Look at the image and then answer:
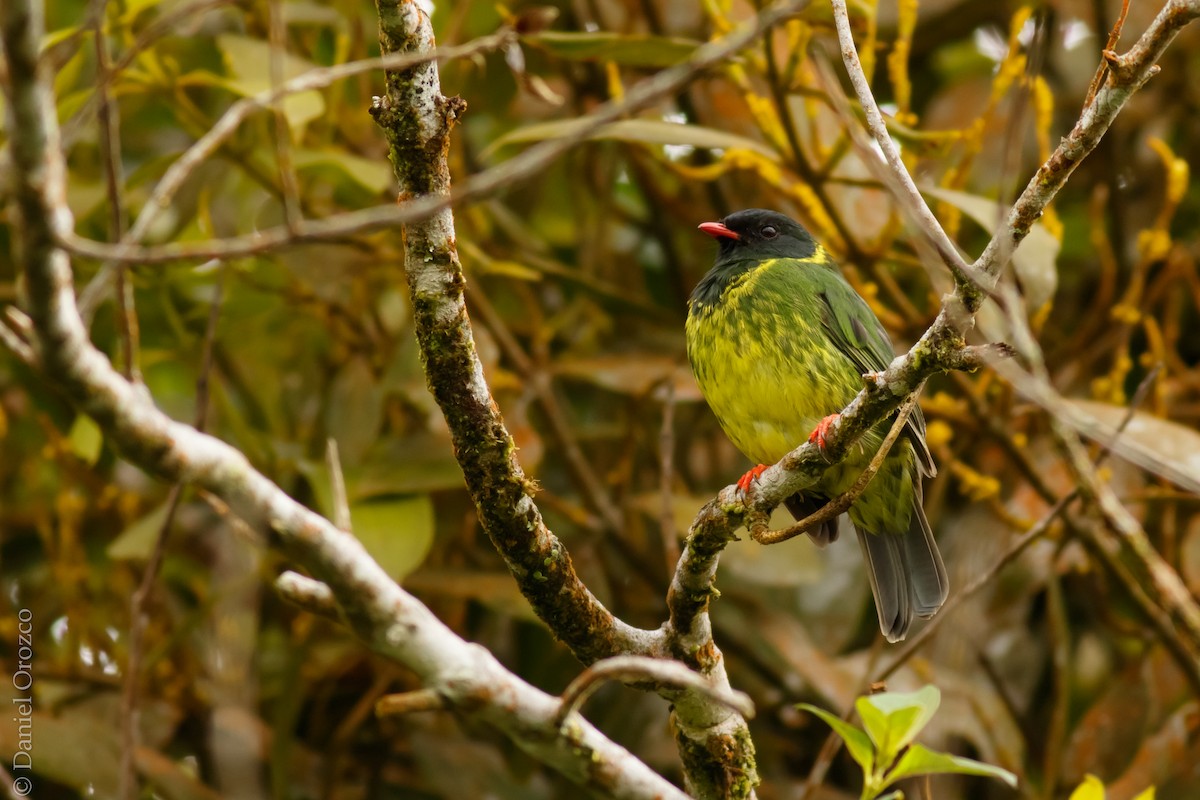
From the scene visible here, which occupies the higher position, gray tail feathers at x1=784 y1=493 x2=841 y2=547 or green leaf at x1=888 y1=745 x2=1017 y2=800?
gray tail feathers at x1=784 y1=493 x2=841 y2=547

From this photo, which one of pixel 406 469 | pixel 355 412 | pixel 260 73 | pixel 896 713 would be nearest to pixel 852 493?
pixel 896 713

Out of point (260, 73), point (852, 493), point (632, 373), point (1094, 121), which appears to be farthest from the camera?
point (632, 373)

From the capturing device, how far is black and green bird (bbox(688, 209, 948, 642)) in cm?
361

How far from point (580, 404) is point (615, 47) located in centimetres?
169

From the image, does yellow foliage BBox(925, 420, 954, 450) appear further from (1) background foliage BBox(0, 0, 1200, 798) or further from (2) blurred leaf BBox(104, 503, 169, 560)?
(2) blurred leaf BBox(104, 503, 169, 560)

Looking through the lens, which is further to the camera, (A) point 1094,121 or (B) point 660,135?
(B) point 660,135

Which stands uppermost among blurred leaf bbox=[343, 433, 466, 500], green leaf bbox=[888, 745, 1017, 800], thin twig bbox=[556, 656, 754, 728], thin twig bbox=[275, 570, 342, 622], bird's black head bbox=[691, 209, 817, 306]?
bird's black head bbox=[691, 209, 817, 306]

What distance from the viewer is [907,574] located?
3773 millimetres

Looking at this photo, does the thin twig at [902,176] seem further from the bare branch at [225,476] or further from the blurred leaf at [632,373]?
the blurred leaf at [632,373]

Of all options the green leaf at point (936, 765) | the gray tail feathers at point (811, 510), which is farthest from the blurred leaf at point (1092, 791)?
the gray tail feathers at point (811, 510)

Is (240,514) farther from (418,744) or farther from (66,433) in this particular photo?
(66,433)

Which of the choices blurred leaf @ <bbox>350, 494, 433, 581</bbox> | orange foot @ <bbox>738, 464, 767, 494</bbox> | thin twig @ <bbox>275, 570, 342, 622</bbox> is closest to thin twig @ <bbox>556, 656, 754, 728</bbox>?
thin twig @ <bbox>275, 570, 342, 622</bbox>

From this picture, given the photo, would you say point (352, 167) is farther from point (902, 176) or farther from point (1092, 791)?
point (1092, 791)

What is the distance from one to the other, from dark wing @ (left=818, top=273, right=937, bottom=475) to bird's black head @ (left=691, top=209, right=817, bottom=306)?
1.02 feet
